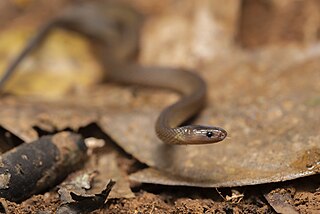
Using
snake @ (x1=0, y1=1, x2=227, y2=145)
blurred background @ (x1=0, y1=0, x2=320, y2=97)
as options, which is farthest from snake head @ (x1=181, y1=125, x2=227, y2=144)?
blurred background @ (x1=0, y1=0, x2=320, y2=97)

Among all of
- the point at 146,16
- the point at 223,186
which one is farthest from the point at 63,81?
the point at 223,186

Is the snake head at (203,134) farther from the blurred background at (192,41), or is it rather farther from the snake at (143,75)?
the blurred background at (192,41)

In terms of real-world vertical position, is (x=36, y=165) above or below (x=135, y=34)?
below

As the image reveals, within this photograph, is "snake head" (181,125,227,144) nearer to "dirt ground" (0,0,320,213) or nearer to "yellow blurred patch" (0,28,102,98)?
"dirt ground" (0,0,320,213)

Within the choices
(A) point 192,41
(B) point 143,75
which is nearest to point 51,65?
(B) point 143,75

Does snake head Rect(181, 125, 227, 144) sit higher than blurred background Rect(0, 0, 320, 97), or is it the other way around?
blurred background Rect(0, 0, 320, 97)

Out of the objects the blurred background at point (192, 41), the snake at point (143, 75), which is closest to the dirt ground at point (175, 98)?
the blurred background at point (192, 41)

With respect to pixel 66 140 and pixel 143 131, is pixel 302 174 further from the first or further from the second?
pixel 66 140
